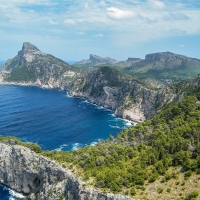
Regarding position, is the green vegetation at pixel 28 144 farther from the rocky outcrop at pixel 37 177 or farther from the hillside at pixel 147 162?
the rocky outcrop at pixel 37 177

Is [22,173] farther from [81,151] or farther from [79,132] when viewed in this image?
[79,132]

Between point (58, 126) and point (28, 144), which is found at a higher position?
point (28, 144)

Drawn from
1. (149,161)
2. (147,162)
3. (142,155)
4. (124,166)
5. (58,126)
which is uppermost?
(142,155)

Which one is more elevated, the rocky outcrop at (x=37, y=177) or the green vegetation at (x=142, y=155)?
the green vegetation at (x=142, y=155)

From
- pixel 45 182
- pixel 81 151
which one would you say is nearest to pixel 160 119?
pixel 81 151

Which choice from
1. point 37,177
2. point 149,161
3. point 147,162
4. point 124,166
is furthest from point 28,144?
point 149,161

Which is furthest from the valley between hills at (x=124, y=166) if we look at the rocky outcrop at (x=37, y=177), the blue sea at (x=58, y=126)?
the blue sea at (x=58, y=126)

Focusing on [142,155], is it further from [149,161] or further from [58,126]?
[58,126]

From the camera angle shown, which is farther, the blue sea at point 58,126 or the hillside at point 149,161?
the blue sea at point 58,126

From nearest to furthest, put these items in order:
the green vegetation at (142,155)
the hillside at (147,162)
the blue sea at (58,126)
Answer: the hillside at (147,162)
the green vegetation at (142,155)
the blue sea at (58,126)

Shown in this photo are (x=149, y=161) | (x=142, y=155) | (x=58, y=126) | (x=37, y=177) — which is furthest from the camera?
(x=58, y=126)
